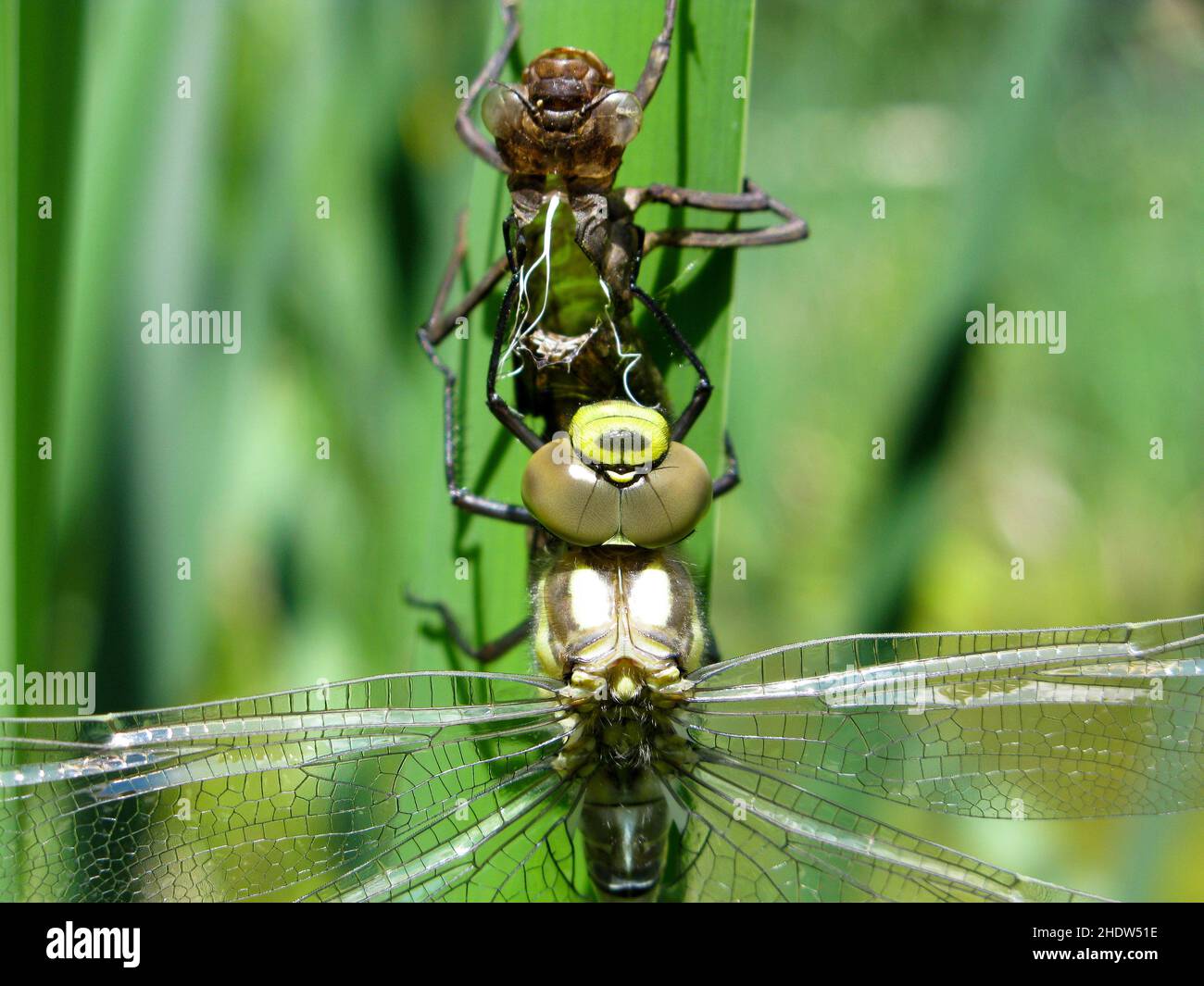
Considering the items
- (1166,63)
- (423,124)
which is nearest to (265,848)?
(423,124)

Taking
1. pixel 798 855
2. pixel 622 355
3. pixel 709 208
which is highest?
pixel 709 208

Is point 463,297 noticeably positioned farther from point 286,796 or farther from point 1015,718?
point 1015,718

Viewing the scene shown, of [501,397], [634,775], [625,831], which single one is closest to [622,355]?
[501,397]

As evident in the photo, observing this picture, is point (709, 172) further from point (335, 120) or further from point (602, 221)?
point (335, 120)

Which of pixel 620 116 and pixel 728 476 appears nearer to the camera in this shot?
pixel 620 116

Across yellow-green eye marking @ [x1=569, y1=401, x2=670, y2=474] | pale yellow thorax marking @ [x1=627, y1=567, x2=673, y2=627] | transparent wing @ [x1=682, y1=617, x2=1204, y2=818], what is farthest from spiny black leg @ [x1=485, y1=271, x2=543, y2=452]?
transparent wing @ [x1=682, y1=617, x2=1204, y2=818]

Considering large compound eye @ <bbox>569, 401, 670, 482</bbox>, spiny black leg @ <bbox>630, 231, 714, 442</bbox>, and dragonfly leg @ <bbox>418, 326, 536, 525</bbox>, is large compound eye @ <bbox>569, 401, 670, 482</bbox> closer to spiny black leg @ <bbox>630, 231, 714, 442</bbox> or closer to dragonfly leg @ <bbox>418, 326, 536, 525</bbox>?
spiny black leg @ <bbox>630, 231, 714, 442</bbox>

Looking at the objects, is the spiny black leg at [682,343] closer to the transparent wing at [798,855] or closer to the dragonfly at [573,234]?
the dragonfly at [573,234]

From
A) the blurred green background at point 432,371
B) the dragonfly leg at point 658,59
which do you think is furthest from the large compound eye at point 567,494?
the dragonfly leg at point 658,59
